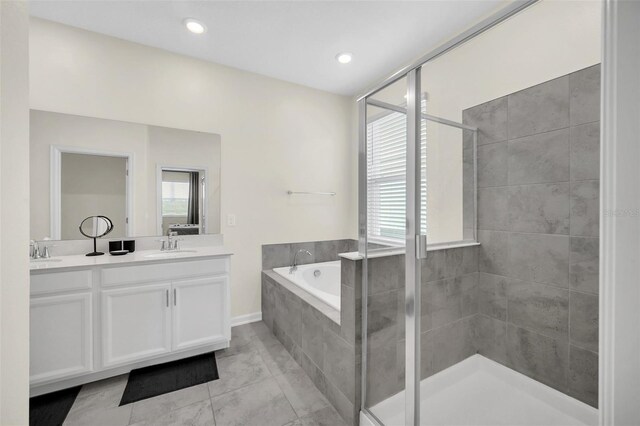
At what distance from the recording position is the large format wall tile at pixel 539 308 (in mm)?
1465

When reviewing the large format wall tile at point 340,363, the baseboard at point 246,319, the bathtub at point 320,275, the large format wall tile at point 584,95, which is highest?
the large format wall tile at point 584,95

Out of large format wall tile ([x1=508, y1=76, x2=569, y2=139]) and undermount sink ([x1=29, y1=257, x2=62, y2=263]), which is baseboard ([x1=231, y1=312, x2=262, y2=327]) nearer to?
undermount sink ([x1=29, y1=257, x2=62, y2=263])

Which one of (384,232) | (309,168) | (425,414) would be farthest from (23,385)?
(309,168)

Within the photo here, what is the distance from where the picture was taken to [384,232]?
157cm

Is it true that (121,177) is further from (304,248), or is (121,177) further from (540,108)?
(540,108)

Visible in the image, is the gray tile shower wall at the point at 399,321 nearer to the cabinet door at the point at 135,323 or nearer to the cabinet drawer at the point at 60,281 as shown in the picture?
the cabinet door at the point at 135,323

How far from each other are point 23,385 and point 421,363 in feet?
4.67

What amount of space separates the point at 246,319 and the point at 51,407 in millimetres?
1477

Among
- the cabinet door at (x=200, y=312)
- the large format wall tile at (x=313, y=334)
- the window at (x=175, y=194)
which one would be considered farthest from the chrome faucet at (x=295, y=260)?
the window at (x=175, y=194)

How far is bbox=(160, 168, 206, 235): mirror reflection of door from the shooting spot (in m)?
2.49

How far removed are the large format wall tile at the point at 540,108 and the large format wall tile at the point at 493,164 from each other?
0.10 m

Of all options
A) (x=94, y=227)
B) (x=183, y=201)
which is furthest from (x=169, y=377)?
(x=183, y=201)

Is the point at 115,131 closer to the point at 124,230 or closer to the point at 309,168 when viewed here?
the point at 124,230

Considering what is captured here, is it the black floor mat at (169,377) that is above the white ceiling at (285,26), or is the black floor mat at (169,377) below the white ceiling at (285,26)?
below
